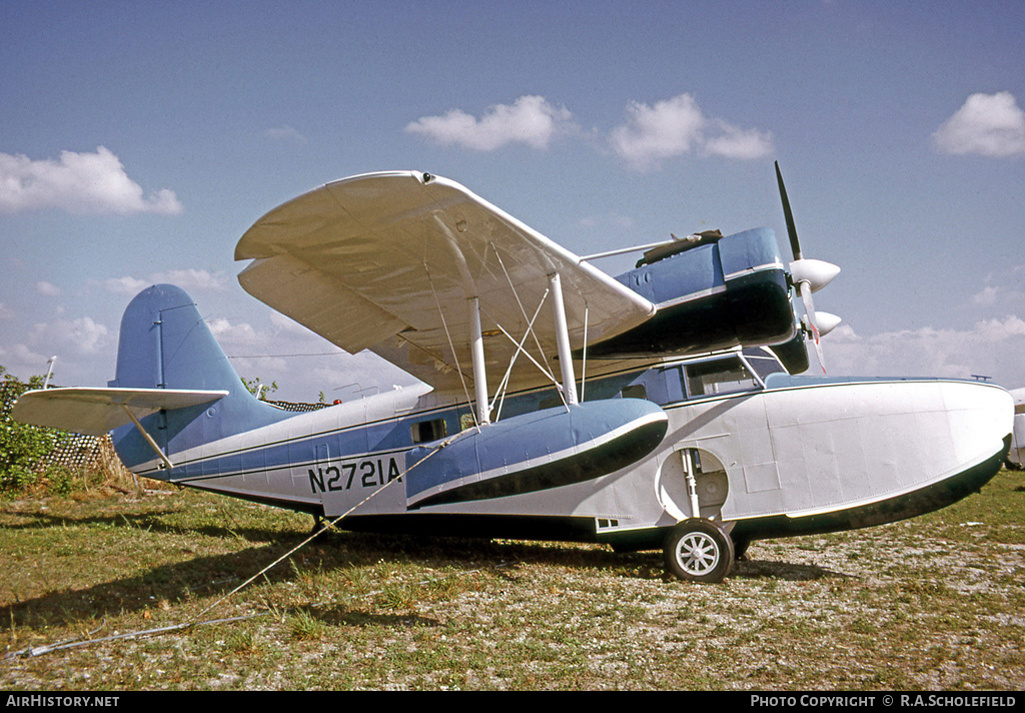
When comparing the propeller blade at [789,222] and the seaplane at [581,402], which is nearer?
the seaplane at [581,402]

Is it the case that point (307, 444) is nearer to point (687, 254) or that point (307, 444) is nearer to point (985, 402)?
point (687, 254)

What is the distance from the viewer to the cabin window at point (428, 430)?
7.85 metres

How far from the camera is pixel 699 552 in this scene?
6.42 meters

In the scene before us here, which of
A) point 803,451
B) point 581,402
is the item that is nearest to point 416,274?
point 581,402

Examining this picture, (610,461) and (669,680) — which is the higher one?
(610,461)

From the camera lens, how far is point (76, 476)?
12.7 metres

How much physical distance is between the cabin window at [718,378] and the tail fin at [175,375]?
214 inches

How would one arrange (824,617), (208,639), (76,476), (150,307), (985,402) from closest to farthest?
(208,639) → (824,617) → (985,402) → (150,307) → (76,476)

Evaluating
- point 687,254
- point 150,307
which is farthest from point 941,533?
point 150,307

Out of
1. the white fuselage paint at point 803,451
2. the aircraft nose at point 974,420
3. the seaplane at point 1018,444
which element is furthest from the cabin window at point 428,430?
the seaplane at point 1018,444

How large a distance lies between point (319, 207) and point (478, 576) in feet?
13.6

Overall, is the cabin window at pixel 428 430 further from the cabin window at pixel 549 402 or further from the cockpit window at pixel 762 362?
the cockpit window at pixel 762 362

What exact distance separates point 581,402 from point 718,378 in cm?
159

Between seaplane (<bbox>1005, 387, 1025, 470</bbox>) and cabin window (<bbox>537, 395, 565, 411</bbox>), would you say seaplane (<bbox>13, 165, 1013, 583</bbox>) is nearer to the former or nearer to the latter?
cabin window (<bbox>537, 395, 565, 411</bbox>)
